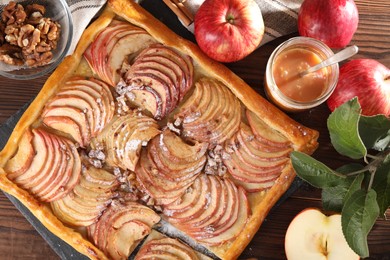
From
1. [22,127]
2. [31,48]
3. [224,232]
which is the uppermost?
[31,48]

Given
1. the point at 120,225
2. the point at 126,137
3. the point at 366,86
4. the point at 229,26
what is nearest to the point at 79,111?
the point at 126,137

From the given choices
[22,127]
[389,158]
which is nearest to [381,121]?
[389,158]

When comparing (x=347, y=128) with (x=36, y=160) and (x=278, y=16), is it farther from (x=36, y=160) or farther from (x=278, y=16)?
(x=36, y=160)

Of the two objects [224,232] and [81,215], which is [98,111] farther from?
[224,232]

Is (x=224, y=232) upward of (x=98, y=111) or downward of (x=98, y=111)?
downward

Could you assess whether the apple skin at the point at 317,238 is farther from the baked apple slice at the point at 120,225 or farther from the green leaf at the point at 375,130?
the baked apple slice at the point at 120,225
